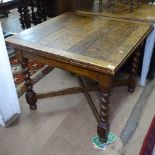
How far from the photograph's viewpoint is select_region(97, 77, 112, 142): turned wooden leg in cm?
112

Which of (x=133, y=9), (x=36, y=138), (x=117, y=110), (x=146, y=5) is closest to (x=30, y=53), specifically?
(x=36, y=138)

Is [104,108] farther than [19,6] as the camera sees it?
No

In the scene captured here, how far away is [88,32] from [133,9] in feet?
1.78

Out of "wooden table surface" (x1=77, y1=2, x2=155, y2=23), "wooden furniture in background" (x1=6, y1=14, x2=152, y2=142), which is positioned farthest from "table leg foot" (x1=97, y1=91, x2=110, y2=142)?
"wooden table surface" (x1=77, y1=2, x2=155, y2=23)

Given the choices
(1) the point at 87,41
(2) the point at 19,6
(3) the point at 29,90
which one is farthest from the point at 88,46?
(2) the point at 19,6

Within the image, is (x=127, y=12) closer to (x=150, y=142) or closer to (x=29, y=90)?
(x=29, y=90)

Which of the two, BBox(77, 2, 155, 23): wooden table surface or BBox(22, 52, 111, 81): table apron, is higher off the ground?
BBox(77, 2, 155, 23): wooden table surface

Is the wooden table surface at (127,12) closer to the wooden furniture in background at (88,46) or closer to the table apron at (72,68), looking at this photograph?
the wooden furniture in background at (88,46)

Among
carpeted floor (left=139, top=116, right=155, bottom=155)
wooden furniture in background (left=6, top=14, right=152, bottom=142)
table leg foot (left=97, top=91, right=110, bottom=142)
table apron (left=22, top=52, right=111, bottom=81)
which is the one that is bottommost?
table leg foot (left=97, top=91, right=110, bottom=142)

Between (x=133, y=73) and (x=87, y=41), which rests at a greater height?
(x=87, y=41)

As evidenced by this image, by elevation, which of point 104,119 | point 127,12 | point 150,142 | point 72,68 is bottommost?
point 104,119

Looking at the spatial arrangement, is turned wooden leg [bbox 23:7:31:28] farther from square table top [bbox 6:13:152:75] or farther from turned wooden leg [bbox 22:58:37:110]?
turned wooden leg [bbox 22:58:37:110]

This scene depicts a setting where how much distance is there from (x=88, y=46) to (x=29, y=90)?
0.58 metres

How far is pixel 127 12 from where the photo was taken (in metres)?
1.64
